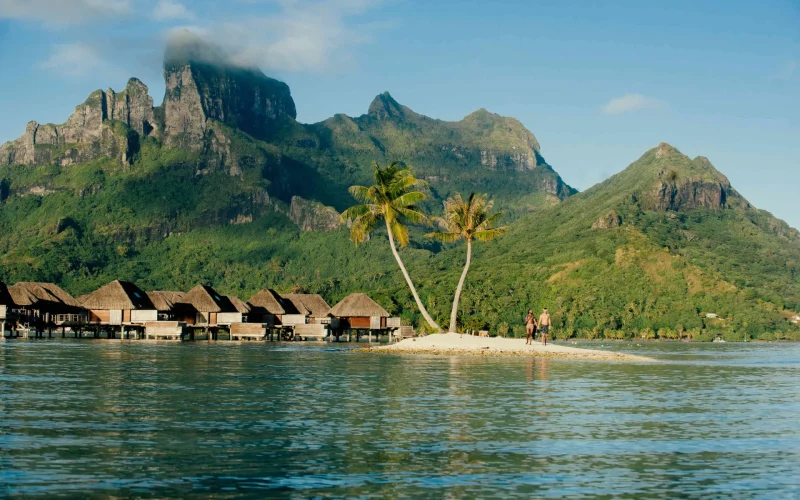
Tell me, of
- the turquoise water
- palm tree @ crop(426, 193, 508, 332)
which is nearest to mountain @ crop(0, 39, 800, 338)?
palm tree @ crop(426, 193, 508, 332)

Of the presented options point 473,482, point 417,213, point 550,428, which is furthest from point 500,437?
point 417,213

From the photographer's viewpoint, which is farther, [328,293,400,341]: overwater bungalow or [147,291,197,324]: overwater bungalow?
[328,293,400,341]: overwater bungalow

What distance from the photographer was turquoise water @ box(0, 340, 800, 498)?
461 inches

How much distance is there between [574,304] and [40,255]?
8965 centimetres

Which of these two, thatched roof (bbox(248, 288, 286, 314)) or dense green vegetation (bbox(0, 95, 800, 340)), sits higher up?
dense green vegetation (bbox(0, 95, 800, 340))

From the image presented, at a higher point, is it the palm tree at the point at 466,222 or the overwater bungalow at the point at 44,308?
the palm tree at the point at 466,222

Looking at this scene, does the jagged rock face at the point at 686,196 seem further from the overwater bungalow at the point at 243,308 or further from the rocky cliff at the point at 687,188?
the overwater bungalow at the point at 243,308

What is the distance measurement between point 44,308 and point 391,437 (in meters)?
76.6

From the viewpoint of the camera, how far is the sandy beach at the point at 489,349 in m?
45.8

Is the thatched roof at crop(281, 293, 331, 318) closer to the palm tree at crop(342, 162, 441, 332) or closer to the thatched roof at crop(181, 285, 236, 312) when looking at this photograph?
the thatched roof at crop(181, 285, 236, 312)

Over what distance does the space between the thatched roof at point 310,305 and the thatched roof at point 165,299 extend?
11.7m

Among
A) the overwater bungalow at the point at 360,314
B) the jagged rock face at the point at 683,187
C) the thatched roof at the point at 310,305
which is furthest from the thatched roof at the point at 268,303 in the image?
the jagged rock face at the point at 683,187

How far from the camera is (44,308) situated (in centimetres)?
8544

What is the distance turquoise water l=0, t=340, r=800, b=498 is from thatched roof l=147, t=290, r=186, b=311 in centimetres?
5557
